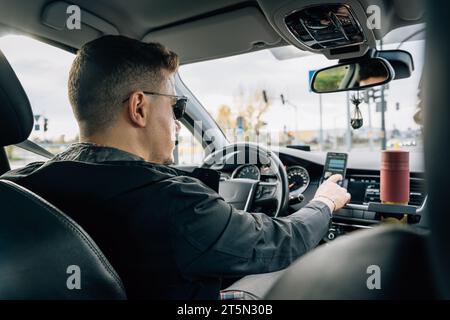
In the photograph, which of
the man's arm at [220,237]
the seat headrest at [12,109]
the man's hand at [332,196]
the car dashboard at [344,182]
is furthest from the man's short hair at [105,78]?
the car dashboard at [344,182]

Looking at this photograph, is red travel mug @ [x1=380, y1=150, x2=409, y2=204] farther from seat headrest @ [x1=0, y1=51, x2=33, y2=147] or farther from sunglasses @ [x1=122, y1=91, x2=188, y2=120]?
seat headrest @ [x1=0, y1=51, x2=33, y2=147]

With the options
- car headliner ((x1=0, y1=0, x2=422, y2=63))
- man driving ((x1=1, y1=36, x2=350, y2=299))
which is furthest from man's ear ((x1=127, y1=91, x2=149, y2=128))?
car headliner ((x1=0, y1=0, x2=422, y2=63))

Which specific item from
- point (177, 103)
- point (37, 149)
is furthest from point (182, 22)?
point (37, 149)

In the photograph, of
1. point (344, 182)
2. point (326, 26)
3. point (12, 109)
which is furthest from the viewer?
point (344, 182)

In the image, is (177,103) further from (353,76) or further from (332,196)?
(353,76)

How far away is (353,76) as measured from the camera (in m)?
2.79

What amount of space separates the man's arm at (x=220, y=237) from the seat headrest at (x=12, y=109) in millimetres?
866

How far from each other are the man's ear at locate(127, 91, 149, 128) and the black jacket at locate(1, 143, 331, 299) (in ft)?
0.81

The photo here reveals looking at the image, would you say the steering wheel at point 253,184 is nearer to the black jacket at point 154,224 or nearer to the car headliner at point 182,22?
the car headliner at point 182,22

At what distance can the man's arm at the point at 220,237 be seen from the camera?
1218mm

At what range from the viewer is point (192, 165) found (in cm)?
363

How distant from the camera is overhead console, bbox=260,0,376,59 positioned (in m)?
2.19

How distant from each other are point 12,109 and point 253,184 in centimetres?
172
